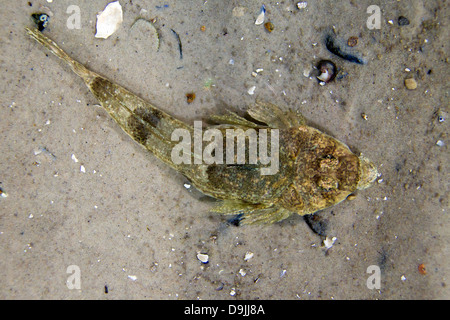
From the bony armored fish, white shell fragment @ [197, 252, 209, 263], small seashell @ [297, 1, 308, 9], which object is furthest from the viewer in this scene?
white shell fragment @ [197, 252, 209, 263]

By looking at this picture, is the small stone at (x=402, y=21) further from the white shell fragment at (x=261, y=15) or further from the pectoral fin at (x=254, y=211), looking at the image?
the pectoral fin at (x=254, y=211)

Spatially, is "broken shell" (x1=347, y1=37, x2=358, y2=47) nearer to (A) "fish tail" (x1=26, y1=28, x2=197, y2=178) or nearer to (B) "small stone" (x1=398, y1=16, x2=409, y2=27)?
(B) "small stone" (x1=398, y1=16, x2=409, y2=27)

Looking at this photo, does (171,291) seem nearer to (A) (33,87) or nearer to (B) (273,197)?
(B) (273,197)

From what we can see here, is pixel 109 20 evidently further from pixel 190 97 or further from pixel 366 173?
pixel 366 173

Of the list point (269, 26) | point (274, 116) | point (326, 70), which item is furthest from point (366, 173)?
point (269, 26)

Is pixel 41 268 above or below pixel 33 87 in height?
below

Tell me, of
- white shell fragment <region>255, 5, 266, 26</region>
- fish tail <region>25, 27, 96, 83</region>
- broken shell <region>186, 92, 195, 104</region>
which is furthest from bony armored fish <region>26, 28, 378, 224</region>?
white shell fragment <region>255, 5, 266, 26</region>
